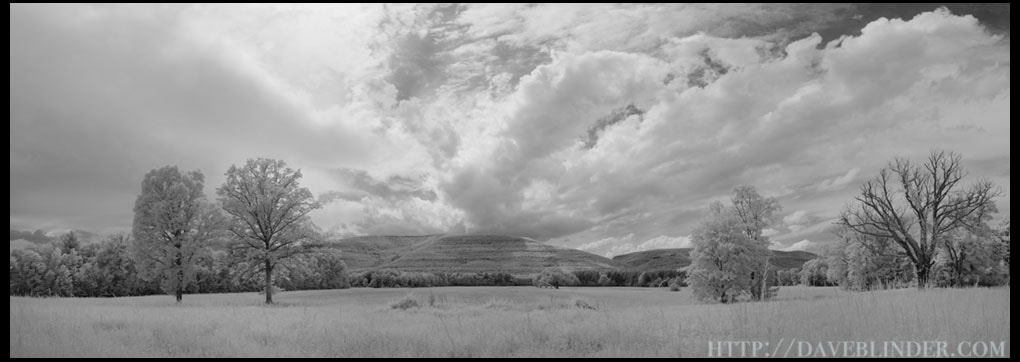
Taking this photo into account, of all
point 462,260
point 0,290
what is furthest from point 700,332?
point 462,260

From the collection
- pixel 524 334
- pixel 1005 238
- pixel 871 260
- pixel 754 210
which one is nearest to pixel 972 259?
pixel 1005 238

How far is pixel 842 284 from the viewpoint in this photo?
156 feet

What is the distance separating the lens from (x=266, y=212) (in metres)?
29.0

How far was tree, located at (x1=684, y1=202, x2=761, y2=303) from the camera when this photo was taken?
34.7 meters

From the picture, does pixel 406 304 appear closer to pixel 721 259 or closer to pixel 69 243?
pixel 721 259

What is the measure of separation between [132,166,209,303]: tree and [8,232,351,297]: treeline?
1.62 metres

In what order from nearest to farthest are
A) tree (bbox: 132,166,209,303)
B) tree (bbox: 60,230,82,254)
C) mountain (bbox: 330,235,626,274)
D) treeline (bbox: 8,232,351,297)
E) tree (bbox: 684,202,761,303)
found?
tree (bbox: 132,166,209,303) → treeline (bbox: 8,232,351,297) → tree (bbox: 684,202,761,303) → tree (bbox: 60,230,82,254) → mountain (bbox: 330,235,626,274)

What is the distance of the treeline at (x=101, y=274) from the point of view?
33.0 m

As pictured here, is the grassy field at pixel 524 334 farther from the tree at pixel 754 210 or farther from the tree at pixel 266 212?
the tree at pixel 754 210

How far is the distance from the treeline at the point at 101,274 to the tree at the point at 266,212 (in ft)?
3.67

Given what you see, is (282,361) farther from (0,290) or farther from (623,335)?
(623,335)

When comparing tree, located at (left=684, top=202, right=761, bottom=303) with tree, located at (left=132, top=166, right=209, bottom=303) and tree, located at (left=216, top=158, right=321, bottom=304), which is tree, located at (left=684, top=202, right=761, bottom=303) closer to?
tree, located at (left=216, top=158, right=321, bottom=304)

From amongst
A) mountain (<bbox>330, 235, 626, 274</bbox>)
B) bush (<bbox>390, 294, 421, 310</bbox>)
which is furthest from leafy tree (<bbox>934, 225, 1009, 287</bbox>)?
mountain (<bbox>330, 235, 626, 274</bbox>)

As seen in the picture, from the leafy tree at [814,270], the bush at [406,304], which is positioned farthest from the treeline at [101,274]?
the leafy tree at [814,270]
